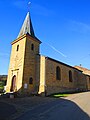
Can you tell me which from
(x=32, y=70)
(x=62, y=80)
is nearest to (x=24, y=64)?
(x=32, y=70)

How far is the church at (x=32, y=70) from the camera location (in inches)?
977

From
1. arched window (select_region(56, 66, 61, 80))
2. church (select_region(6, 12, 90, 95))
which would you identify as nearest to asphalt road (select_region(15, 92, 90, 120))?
church (select_region(6, 12, 90, 95))

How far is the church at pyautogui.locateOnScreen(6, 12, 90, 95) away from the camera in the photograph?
977 inches

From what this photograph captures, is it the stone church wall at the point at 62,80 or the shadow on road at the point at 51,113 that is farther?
the stone church wall at the point at 62,80

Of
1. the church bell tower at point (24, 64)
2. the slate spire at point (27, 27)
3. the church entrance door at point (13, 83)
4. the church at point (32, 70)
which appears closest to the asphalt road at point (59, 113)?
the church at point (32, 70)

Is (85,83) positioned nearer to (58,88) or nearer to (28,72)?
(58,88)

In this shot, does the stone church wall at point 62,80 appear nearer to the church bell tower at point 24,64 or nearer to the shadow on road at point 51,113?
the church bell tower at point 24,64

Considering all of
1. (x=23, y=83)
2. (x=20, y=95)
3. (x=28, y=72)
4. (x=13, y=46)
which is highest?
(x=13, y=46)

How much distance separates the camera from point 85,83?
3412 centimetres

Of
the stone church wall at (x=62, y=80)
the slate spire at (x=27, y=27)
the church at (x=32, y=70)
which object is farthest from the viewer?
the slate spire at (x=27, y=27)

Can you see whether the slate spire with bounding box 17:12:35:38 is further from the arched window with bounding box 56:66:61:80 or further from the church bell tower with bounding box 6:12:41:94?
the arched window with bounding box 56:66:61:80

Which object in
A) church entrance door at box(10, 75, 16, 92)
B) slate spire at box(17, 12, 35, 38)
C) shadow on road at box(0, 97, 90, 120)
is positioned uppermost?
slate spire at box(17, 12, 35, 38)

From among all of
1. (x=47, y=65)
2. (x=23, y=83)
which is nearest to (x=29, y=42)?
(x=47, y=65)

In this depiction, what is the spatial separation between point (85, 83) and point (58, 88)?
923 cm
